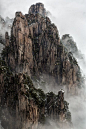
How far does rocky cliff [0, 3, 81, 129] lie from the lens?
8738 centimetres

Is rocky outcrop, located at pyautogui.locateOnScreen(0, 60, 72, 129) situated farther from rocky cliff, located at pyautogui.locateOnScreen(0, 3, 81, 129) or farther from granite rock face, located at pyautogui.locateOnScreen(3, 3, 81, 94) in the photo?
granite rock face, located at pyautogui.locateOnScreen(3, 3, 81, 94)

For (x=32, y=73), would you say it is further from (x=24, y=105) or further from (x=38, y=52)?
(x=24, y=105)

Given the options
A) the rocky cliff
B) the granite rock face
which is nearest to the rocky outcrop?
the rocky cliff

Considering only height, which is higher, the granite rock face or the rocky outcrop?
the granite rock face

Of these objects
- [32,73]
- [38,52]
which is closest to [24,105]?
[32,73]

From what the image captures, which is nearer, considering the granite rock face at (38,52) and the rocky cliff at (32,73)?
the rocky cliff at (32,73)

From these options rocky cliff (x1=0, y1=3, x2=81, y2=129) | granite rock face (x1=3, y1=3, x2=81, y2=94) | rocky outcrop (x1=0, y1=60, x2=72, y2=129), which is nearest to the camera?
rocky outcrop (x1=0, y1=60, x2=72, y2=129)

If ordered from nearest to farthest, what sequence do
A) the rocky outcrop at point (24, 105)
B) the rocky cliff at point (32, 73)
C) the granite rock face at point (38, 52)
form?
the rocky outcrop at point (24, 105) → the rocky cliff at point (32, 73) → the granite rock face at point (38, 52)

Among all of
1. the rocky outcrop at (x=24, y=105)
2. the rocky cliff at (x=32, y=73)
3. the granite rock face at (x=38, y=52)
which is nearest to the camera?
the rocky outcrop at (x=24, y=105)

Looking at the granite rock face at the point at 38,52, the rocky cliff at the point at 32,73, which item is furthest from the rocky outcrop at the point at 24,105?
the granite rock face at the point at 38,52

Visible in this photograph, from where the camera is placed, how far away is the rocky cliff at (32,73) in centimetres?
8738

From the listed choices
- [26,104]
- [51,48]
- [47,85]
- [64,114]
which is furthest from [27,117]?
[51,48]

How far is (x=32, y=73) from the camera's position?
407 feet

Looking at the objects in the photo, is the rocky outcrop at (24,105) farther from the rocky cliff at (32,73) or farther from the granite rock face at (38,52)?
the granite rock face at (38,52)
